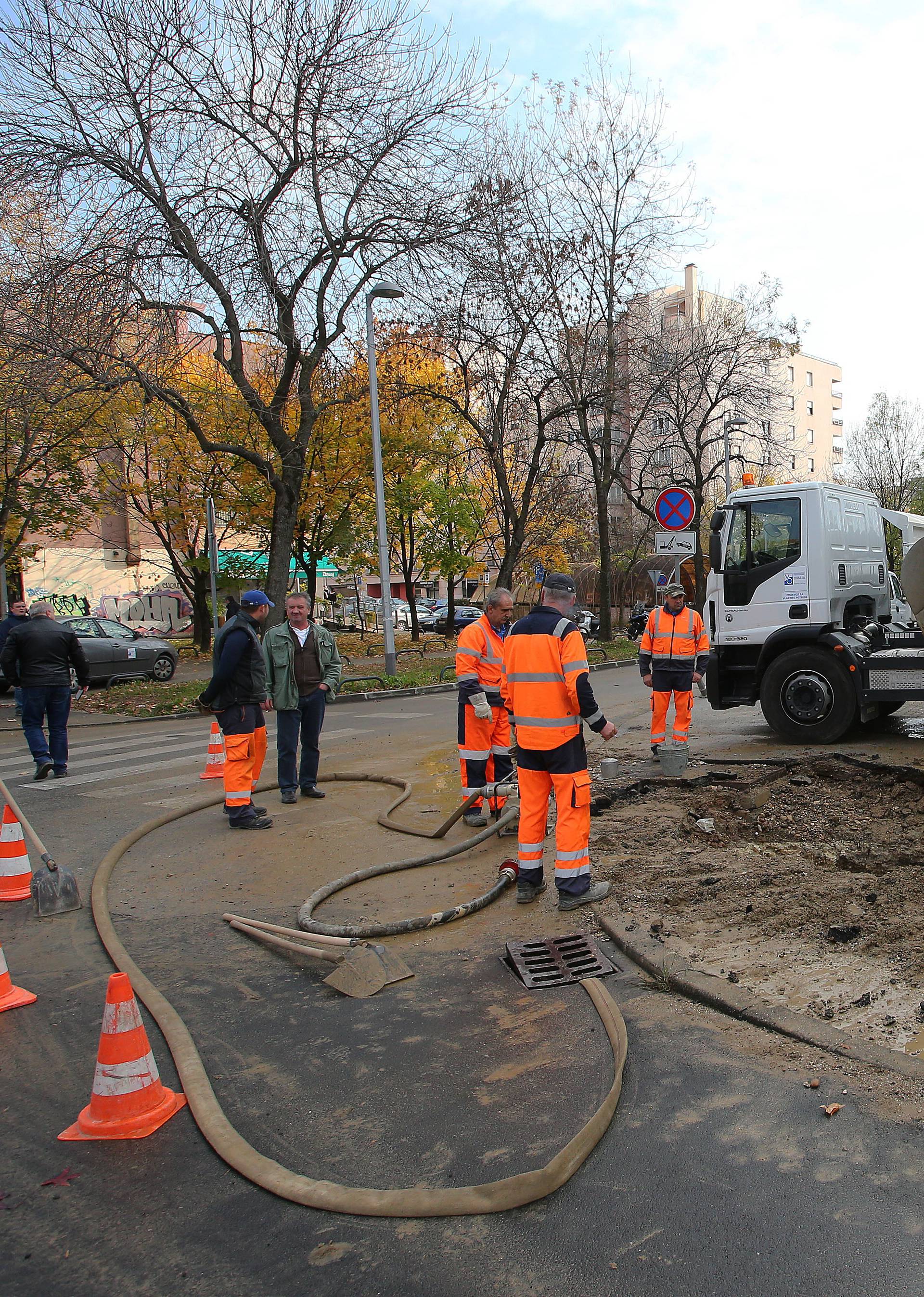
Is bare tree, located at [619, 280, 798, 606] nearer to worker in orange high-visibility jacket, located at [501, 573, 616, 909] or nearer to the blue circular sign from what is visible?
the blue circular sign

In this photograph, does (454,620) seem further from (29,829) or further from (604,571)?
(29,829)

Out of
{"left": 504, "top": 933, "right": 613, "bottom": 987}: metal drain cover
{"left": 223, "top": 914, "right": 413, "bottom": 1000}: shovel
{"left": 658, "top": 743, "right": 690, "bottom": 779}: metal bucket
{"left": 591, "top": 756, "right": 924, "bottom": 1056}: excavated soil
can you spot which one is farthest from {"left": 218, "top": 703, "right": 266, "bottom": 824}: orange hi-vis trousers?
{"left": 658, "top": 743, "right": 690, "bottom": 779}: metal bucket

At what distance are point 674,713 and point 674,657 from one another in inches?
22.6

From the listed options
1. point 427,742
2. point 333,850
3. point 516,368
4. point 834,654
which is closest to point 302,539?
point 516,368

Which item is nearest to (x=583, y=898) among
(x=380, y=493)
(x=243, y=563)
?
(x=380, y=493)

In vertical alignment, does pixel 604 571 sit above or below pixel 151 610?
above

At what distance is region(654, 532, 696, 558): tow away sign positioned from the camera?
11.7 metres

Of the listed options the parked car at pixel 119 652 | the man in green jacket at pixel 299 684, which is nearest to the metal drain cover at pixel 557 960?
the man in green jacket at pixel 299 684

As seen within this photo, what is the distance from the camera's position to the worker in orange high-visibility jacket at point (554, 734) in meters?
5.30

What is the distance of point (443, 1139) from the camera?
3.08 metres

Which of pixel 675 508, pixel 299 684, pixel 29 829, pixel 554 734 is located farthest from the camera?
pixel 675 508

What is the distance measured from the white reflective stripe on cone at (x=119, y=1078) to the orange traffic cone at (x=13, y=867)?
3078 millimetres

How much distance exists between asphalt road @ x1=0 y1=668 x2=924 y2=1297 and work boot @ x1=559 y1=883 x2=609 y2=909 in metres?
0.09

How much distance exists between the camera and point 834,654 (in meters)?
10.1
